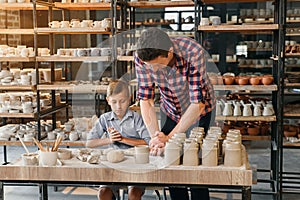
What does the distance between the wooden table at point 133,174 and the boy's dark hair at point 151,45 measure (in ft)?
1.78

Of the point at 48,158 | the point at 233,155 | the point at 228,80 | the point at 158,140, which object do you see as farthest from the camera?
the point at 228,80

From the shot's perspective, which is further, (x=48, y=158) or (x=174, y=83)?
(x=174, y=83)

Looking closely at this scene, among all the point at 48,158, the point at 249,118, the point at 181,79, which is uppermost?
the point at 181,79

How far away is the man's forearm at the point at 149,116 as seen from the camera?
9.14ft

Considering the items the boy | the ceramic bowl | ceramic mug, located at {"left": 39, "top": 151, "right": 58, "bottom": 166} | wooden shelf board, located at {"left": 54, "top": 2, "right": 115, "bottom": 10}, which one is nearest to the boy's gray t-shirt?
the boy

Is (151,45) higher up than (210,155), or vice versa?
(151,45)

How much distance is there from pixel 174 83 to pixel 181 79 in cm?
6

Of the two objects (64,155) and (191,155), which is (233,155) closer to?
(191,155)

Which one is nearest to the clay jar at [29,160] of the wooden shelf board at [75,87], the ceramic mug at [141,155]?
the ceramic mug at [141,155]

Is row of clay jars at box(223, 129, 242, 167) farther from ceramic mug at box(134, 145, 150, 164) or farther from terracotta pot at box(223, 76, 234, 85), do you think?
terracotta pot at box(223, 76, 234, 85)

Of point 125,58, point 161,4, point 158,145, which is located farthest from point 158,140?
point 161,4

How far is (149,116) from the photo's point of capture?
2.79m

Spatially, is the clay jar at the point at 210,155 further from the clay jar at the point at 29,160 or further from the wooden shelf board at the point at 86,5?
the wooden shelf board at the point at 86,5

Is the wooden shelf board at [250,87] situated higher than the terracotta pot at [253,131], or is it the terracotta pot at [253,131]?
the wooden shelf board at [250,87]
